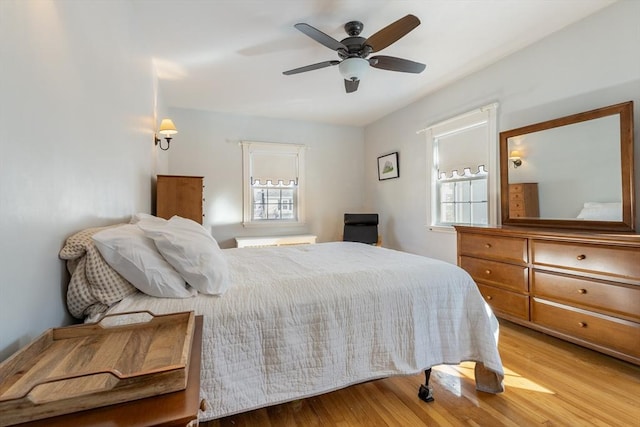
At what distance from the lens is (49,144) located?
0.99m

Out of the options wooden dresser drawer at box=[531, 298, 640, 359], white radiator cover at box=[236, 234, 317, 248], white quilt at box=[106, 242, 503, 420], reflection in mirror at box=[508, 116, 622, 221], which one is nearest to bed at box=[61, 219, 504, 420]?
white quilt at box=[106, 242, 503, 420]

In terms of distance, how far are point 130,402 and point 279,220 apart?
171 inches

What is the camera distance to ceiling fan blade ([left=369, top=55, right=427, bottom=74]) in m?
2.41

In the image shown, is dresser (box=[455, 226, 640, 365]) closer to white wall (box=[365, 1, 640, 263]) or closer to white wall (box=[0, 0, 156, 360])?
white wall (box=[365, 1, 640, 263])

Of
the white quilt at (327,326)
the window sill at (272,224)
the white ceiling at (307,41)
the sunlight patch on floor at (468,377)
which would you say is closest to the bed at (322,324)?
the white quilt at (327,326)

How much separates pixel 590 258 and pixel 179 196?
3465 mm

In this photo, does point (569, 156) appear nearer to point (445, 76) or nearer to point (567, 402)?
point (445, 76)

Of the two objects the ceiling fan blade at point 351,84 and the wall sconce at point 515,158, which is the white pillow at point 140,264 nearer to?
the ceiling fan blade at point 351,84

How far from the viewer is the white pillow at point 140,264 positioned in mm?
1161

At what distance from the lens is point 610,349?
196cm

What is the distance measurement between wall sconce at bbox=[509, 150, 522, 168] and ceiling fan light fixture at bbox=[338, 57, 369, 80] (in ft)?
5.55

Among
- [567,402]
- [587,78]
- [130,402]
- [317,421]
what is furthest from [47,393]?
[587,78]

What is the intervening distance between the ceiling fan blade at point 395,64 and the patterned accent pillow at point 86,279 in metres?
2.32

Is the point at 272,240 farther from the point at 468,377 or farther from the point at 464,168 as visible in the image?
the point at 468,377
